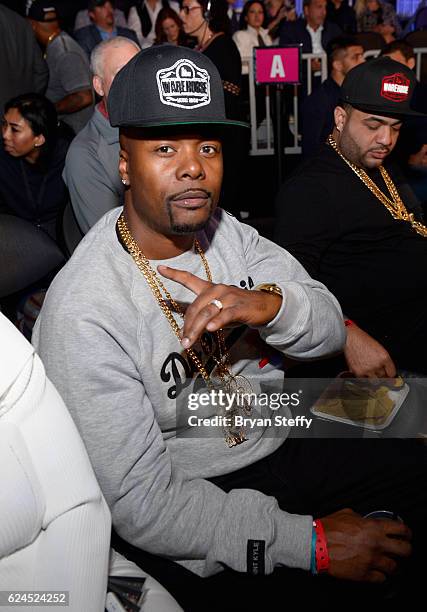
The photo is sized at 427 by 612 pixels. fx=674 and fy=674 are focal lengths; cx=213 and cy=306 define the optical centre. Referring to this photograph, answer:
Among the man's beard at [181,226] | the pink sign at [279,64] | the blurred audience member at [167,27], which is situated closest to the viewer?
the man's beard at [181,226]

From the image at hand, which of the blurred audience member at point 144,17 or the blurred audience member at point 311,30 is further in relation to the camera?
the blurred audience member at point 144,17

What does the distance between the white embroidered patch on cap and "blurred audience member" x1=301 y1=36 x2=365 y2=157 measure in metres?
2.48

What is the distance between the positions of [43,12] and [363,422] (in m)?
4.08

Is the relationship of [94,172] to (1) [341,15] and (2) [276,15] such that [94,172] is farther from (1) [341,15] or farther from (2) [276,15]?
(1) [341,15]

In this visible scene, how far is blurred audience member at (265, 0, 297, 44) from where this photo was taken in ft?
25.6

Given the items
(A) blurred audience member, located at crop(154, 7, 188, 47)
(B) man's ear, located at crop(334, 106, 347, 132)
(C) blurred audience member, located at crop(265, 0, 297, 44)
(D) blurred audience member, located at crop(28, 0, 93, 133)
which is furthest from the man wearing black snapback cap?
(C) blurred audience member, located at crop(265, 0, 297, 44)

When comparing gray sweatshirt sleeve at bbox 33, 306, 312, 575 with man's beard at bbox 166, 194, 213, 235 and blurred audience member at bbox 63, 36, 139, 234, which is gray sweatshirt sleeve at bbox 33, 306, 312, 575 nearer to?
man's beard at bbox 166, 194, 213, 235

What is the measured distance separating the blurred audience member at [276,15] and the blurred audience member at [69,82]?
396 cm

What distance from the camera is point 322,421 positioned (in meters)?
1.75

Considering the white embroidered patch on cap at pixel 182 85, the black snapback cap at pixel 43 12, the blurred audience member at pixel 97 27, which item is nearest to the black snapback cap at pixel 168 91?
the white embroidered patch on cap at pixel 182 85

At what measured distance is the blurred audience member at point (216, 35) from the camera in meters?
3.75

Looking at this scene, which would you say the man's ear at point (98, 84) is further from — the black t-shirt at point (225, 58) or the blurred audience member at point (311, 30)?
the blurred audience member at point (311, 30)

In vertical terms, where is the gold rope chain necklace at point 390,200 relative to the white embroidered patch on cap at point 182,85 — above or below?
below

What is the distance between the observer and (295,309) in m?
1.42
